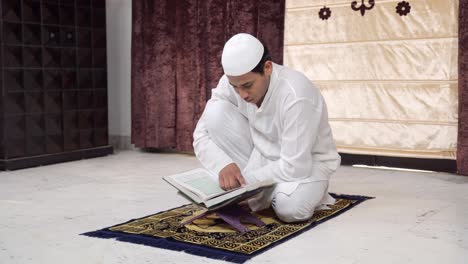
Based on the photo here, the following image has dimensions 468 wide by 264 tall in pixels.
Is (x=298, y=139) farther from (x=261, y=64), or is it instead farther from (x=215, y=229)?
(x=215, y=229)

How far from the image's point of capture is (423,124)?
3.79 m

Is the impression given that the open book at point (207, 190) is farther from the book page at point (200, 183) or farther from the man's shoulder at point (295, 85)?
the man's shoulder at point (295, 85)

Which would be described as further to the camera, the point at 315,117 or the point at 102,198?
the point at 102,198

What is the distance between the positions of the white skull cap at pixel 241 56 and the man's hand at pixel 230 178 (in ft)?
1.29

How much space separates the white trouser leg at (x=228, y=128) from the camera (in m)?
2.62

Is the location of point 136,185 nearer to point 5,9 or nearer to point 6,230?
point 6,230

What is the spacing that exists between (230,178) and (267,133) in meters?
0.28

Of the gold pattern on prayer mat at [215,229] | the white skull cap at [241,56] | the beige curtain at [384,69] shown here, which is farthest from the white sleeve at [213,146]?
the beige curtain at [384,69]

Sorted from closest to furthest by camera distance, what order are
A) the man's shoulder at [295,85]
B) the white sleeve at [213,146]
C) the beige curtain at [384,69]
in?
the man's shoulder at [295,85]
the white sleeve at [213,146]
the beige curtain at [384,69]

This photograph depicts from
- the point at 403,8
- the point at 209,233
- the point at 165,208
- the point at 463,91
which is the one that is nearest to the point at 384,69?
the point at 403,8

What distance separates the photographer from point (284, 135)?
2359 millimetres

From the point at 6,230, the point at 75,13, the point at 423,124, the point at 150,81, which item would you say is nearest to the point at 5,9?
the point at 75,13

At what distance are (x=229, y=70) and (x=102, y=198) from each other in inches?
47.8

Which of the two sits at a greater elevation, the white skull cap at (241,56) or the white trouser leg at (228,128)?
the white skull cap at (241,56)
